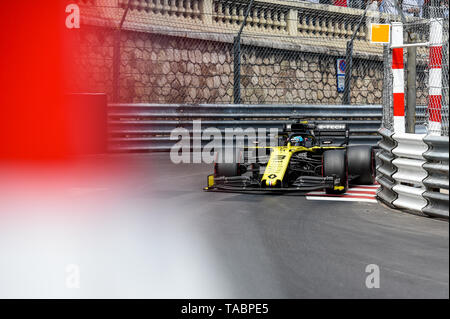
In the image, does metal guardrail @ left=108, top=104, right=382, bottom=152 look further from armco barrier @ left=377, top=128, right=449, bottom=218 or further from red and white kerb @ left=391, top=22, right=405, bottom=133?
armco barrier @ left=377, top=128, right=449, bottom=218

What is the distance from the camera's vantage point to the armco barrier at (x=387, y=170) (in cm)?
835

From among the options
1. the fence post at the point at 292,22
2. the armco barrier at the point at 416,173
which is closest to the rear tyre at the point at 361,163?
the armco barrier at the point at 416,173

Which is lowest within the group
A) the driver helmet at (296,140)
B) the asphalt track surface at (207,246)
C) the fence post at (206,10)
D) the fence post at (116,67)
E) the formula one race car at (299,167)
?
the asphalt track surface at (207,246)

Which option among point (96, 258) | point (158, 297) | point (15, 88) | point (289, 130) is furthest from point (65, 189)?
point (15, 88)

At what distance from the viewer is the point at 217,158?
413 inches

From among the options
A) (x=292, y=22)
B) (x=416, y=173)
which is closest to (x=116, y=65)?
(x=416, y=173)

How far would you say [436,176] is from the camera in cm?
742

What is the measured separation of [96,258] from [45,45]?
12.3 metres

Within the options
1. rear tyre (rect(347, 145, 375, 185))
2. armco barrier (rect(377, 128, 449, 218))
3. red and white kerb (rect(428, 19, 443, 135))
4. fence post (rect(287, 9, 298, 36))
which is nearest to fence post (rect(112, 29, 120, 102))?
rear tyre (rect(347, 145, 375, 185))

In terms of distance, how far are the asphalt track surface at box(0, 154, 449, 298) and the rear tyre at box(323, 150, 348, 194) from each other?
2.48ft

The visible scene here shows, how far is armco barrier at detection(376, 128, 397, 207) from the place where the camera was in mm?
8355

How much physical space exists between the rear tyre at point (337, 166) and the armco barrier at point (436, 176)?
205 centimetres

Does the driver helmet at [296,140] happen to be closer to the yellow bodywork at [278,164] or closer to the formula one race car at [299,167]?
the formula one race car at [299,167]

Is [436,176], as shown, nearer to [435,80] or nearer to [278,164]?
[278,164]
